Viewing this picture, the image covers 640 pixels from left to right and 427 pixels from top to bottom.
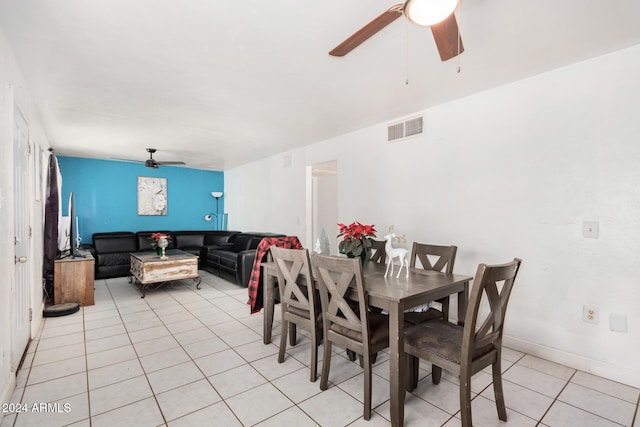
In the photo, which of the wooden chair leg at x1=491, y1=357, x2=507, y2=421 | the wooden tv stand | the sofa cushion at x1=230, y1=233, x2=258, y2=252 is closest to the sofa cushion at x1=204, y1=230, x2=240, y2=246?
the sofa cushion at x1=230, y1=233, x2=258, y2=252

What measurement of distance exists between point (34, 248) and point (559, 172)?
16.7 feet

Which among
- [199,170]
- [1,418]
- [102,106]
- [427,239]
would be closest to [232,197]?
[199,170]

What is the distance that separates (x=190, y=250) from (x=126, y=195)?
1993mm

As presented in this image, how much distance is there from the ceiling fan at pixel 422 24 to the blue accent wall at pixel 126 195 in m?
6.70

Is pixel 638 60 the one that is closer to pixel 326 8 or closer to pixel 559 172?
pixel 559 172

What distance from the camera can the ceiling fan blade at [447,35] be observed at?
1.54 metres

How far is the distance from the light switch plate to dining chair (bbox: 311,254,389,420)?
1.75 meters

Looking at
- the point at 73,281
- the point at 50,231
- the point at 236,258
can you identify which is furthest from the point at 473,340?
the point at 50,231

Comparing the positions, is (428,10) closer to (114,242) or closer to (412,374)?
(412,374)

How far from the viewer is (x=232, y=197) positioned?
7.79 metres

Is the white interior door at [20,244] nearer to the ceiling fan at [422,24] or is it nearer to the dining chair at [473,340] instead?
the ceiling fan at [422,24]

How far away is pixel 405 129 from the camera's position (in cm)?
370

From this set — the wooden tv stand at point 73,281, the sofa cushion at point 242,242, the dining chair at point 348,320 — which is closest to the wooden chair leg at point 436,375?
the dining chair at point 348,320

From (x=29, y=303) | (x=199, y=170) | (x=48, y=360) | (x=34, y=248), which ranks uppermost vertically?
(x=199, y=170)
